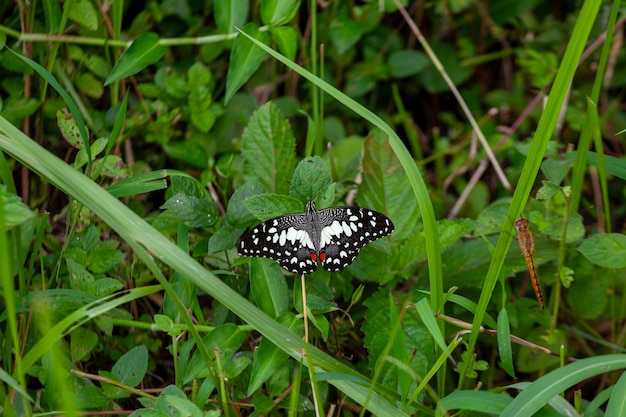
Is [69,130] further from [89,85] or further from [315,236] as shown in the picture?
[315,236]

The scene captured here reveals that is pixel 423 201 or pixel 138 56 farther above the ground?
pixel 138 56

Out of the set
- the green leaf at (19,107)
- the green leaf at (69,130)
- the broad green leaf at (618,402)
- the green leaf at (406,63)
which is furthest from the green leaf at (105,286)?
the green leaf at (406,63)

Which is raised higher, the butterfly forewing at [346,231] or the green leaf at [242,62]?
the green leaf at [242,62]

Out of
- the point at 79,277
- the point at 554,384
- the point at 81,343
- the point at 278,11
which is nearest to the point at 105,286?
the point at 79,277

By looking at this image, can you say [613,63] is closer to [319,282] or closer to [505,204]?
[505,204]

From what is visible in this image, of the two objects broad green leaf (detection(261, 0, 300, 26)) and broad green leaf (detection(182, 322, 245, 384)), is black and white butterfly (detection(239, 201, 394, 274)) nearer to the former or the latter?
broad green leaf (detection(182, 322, 245, 384))

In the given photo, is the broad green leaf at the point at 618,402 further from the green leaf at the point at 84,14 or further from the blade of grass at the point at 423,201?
the green leaf at the point at 84,14

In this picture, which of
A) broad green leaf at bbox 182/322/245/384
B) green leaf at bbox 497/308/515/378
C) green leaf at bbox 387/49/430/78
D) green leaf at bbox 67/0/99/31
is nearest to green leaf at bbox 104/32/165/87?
green leaf at bbox 67/0/99/31
